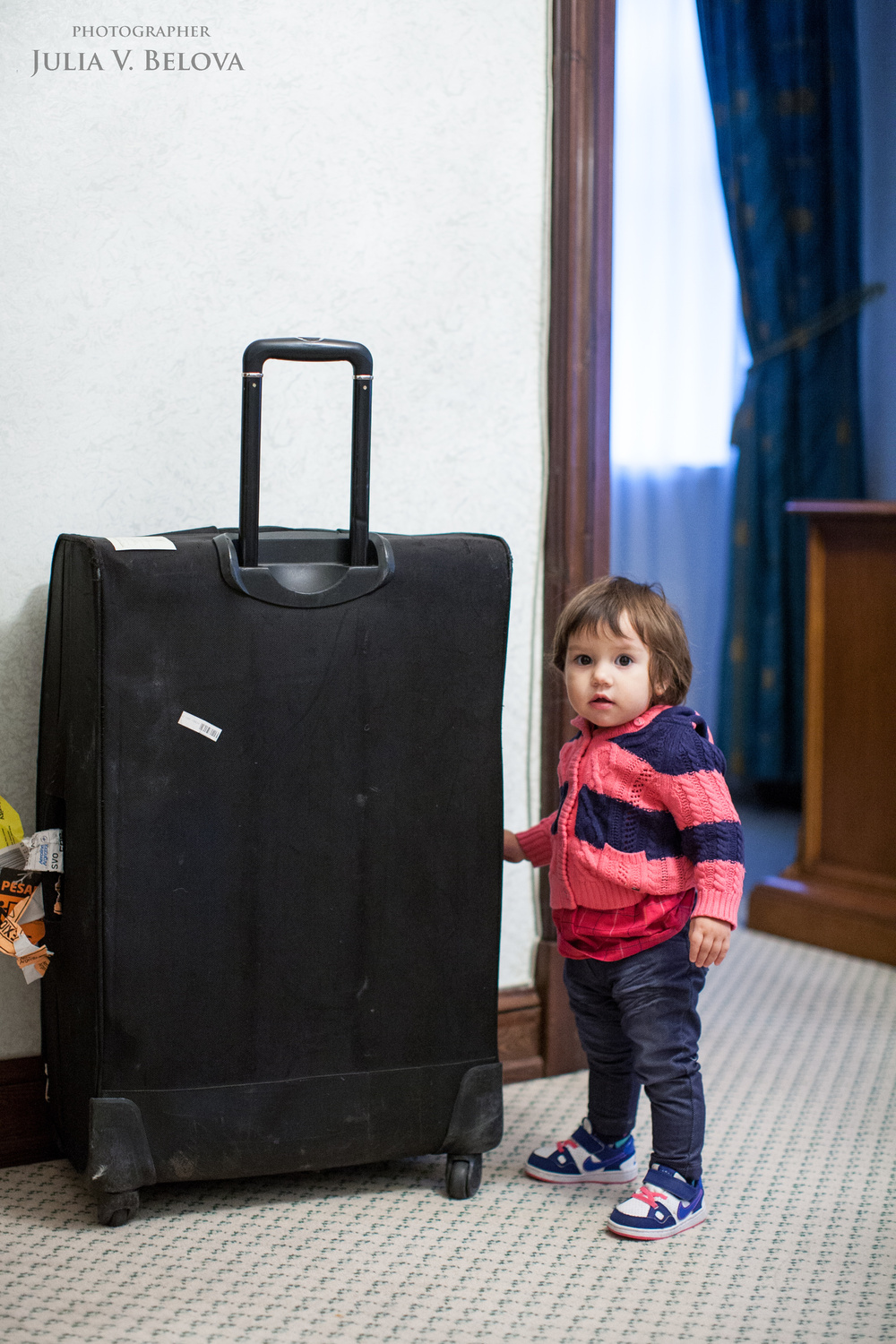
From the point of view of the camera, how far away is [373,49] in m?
1.39

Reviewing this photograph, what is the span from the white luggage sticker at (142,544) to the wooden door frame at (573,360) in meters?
0.50

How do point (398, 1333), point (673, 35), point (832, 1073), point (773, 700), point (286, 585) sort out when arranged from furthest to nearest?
point (773, 700)
point (673, 35)
point (832, 1073)
point (286, 585)
point (398, 1333)

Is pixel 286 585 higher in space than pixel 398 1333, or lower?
higher

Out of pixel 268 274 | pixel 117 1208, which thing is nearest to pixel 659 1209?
pixel 117 1208

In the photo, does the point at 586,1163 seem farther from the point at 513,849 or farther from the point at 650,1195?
the point at 513,849

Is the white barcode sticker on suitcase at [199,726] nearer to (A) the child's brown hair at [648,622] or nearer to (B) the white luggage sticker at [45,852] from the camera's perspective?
(B) the white luggage sticker at [45,852]

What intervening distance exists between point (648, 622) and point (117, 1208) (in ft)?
2.38

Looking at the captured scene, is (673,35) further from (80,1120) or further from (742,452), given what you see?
(80,1120)

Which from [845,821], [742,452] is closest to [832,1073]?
[845,821]

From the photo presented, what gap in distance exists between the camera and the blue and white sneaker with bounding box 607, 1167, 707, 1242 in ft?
3.98

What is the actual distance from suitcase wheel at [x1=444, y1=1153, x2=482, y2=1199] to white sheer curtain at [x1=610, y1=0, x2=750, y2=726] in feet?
5.53

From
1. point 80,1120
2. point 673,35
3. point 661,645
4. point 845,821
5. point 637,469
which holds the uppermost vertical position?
Answer: point 673,35

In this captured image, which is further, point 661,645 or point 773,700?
point 773,700

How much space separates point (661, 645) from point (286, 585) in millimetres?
361
